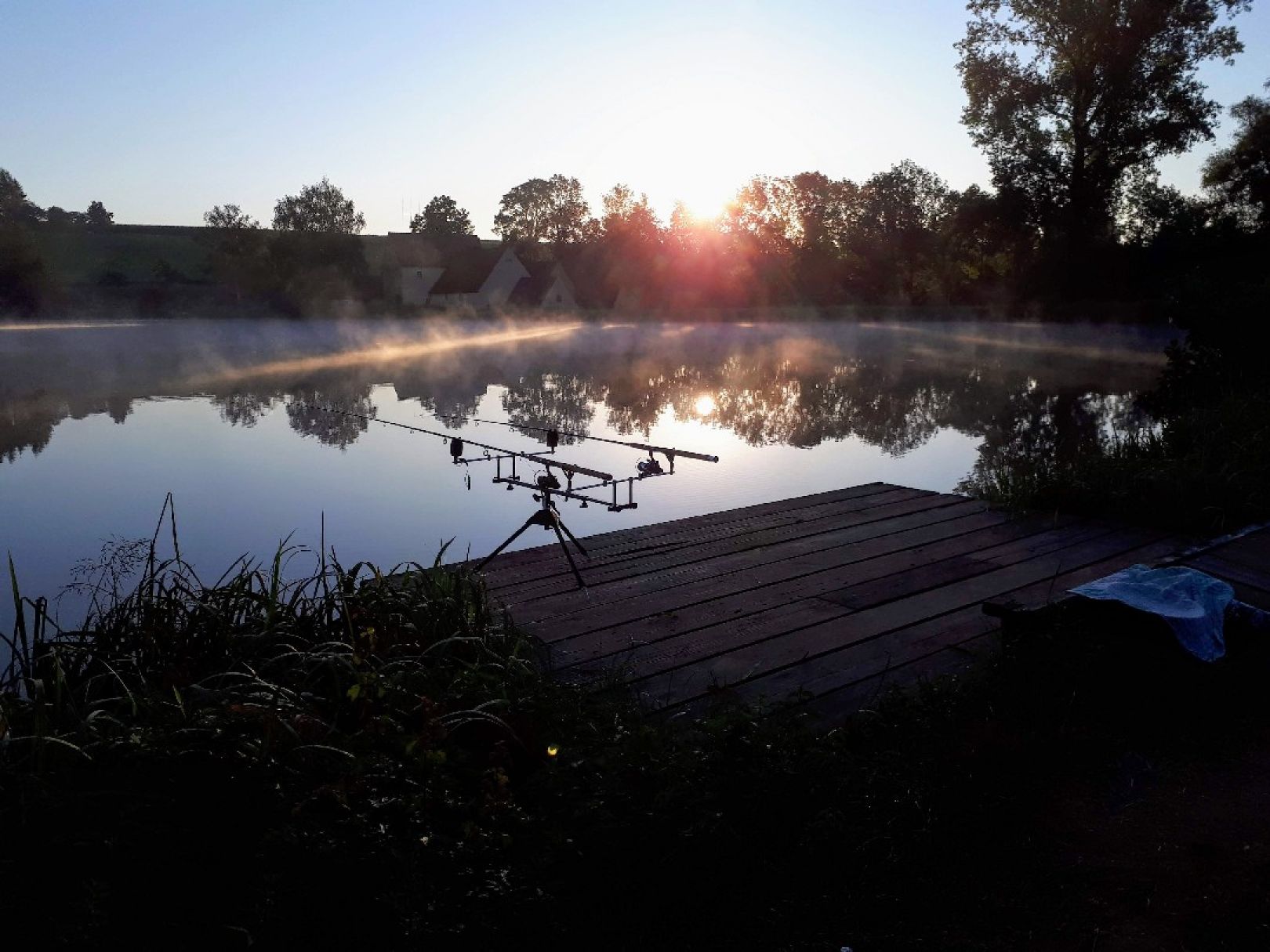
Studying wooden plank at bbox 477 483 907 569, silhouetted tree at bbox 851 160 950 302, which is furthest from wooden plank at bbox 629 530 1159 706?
silhouetted tree at bbox 851 160 950 302

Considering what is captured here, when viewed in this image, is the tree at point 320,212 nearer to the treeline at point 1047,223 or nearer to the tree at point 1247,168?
the treeline at point 1047,223

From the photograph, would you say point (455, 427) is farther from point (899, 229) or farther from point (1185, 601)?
point (899, 229)

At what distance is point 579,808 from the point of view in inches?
123

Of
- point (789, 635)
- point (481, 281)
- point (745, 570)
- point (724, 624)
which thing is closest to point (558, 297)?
point (481, 281)

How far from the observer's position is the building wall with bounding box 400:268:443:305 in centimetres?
6097

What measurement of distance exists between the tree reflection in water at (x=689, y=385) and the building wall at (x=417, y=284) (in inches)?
861

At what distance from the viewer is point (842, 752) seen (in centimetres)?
368

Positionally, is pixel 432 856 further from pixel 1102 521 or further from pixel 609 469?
pixel 609 469

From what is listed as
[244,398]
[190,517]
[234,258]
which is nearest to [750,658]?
[190,517]

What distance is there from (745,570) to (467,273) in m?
55.7

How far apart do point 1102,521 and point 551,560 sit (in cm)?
434

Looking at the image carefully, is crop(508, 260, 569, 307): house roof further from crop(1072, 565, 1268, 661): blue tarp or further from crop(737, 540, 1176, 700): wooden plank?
crop(1072, 565, 1268, 661): blue tarp

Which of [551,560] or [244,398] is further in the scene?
[244,398]

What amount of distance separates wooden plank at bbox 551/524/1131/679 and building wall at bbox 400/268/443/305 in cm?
5712
